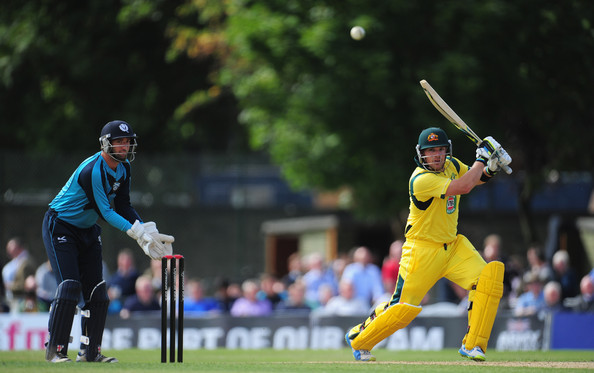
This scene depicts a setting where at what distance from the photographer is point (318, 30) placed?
15531mm

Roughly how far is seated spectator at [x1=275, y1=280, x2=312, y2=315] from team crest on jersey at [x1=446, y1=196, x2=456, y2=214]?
673 cm

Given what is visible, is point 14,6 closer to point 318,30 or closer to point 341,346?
point 318,30

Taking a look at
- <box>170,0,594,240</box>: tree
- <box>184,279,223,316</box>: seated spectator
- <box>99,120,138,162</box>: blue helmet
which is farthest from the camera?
<box>184,279,223,316</box>: seated spectator

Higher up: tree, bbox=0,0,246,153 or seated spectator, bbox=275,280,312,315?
tree, bbox=0,0,246,153

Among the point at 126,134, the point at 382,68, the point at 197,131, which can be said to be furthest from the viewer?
the point at 197,131

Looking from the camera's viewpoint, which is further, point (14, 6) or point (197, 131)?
point (197, 131)

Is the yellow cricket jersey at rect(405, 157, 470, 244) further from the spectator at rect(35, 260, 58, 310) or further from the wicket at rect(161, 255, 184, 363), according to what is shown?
the spectator at rect(35, 260, 58, 310)

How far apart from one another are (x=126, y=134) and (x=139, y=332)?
250 inches

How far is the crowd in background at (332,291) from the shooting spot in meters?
14.5

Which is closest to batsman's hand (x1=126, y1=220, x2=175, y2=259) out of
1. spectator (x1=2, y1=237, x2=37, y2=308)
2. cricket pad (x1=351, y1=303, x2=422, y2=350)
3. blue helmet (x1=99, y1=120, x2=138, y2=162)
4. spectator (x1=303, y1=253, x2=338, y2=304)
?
blue helmet (x1=99, y1=120, x2=138, y2=162)

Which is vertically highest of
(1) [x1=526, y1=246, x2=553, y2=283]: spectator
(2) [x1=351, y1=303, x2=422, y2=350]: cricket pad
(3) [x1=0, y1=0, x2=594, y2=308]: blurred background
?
(3) [x1=0, y1=0, x2=594, y2=308]: blurred background

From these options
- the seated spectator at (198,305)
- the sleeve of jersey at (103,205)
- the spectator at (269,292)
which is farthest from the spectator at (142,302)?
the sleeve of jersey at (103,205)

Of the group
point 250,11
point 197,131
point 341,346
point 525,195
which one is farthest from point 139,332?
point 197,131

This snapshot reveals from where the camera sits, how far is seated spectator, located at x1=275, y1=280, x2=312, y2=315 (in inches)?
607
